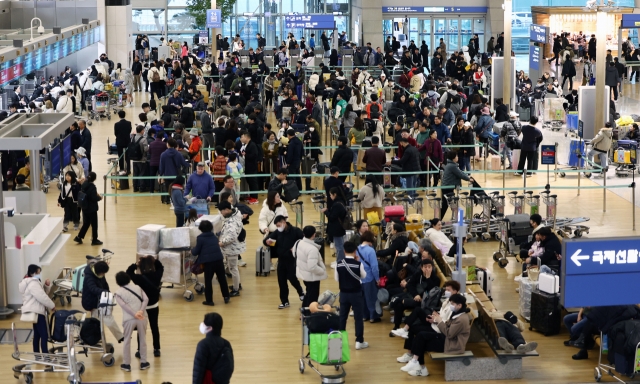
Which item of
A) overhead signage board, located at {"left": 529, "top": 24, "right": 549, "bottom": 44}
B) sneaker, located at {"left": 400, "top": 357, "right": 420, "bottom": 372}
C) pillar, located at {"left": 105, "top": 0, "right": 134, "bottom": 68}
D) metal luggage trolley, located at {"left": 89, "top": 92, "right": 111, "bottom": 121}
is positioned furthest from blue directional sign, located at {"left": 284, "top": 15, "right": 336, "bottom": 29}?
sneaker, located at {"left": 400, "top": 357, "right": 420, "bottom": 372}

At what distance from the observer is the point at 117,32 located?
40.7 metres

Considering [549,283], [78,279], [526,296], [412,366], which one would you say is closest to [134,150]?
[78,279]

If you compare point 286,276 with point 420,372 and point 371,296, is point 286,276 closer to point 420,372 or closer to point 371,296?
point 371,296

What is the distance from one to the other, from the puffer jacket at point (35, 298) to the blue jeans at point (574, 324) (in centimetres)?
609

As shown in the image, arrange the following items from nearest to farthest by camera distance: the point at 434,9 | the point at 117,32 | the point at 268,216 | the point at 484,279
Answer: the point at 484,279 < the point at 268,216 < the point at 117,32 < the point at 434,9

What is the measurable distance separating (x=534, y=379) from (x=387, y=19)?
3766cm

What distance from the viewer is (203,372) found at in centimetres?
967

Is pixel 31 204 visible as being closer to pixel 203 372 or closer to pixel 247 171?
pixel 247 171

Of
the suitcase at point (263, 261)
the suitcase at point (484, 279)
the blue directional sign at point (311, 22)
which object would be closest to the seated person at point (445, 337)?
the suitcase at point (484, 279)

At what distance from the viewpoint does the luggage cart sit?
14.3 m

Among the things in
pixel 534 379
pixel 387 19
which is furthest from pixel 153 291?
pixel 387 19

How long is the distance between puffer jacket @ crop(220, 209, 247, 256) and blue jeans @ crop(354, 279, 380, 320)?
2037mm

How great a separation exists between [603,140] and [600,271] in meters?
12.3

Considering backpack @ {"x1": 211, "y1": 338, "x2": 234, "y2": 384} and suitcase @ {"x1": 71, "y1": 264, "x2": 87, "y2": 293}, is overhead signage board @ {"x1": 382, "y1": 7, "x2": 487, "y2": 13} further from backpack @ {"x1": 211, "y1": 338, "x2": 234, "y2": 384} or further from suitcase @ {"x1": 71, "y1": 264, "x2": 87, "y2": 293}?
backpack @ {"x1": 211, "y1": 338, "x2": 234, "y2": 384}
